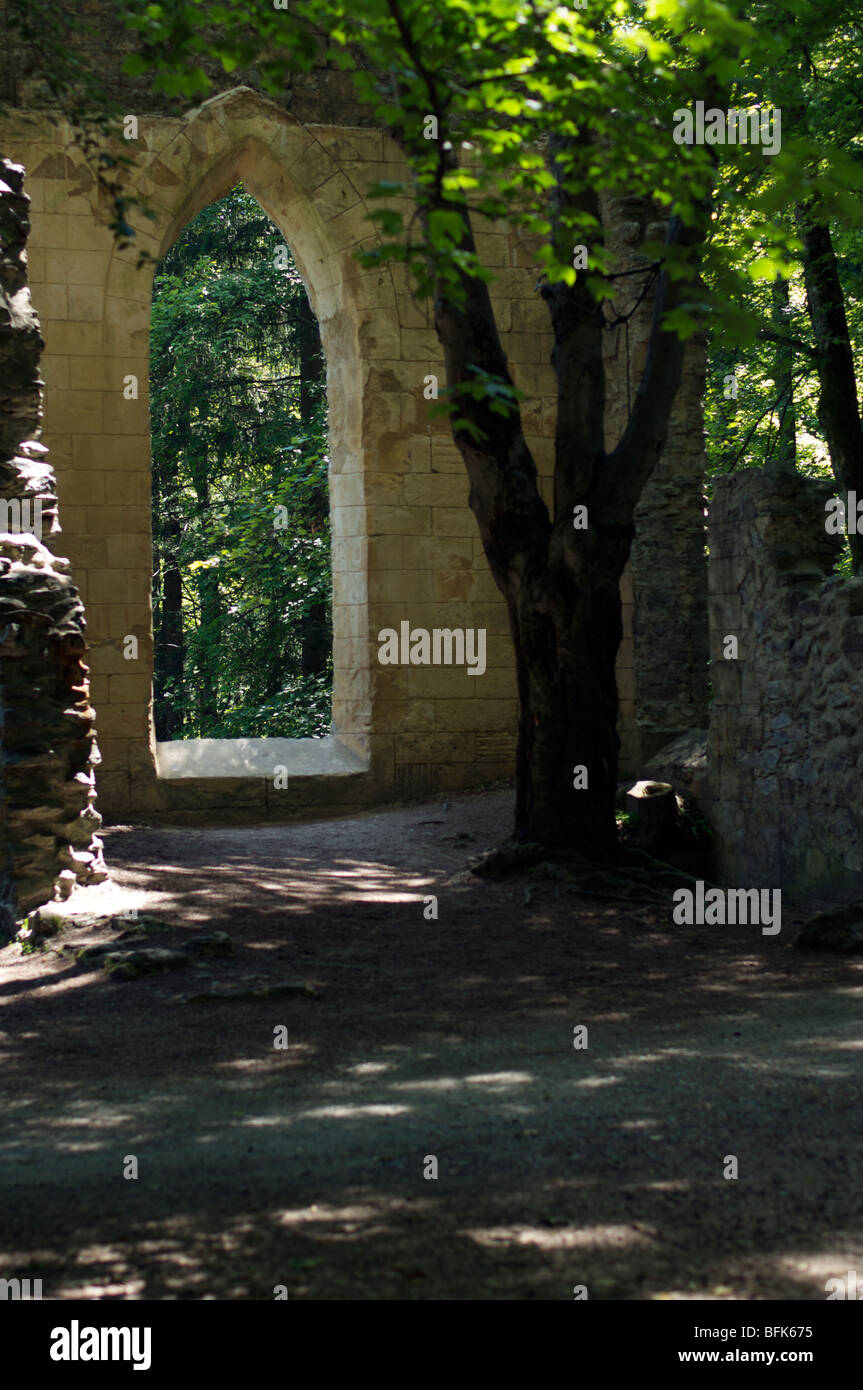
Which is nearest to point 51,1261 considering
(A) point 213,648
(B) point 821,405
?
(B) point 821,405

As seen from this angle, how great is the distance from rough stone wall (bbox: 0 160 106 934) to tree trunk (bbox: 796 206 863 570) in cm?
790

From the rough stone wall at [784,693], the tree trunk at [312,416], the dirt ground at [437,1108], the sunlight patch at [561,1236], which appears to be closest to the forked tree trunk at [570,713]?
the dirt ground at [437,1108]

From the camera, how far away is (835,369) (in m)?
12.5

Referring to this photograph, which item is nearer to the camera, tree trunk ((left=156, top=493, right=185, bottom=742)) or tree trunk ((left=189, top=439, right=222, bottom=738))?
tree trunk ((left=189, top=439, right=222, bottom=738))

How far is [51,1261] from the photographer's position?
2.94 metres

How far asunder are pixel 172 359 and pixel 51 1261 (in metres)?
17.6

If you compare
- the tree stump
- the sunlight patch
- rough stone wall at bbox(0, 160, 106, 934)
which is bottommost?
the sunlight patch

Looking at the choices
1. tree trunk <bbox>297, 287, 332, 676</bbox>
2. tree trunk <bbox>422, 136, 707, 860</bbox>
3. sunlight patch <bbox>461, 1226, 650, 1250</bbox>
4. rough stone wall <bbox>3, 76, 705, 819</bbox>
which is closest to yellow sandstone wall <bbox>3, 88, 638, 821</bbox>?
rough stone wall <bbox>3, 76, 705, 819</bbox>

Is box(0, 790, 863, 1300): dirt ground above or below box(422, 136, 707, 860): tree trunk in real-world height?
below

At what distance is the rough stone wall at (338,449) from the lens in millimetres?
11031

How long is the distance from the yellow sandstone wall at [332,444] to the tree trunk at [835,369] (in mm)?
2425

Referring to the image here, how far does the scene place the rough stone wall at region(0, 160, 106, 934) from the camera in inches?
270

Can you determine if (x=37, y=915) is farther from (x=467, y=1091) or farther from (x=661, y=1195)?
(x=661, y=1195)

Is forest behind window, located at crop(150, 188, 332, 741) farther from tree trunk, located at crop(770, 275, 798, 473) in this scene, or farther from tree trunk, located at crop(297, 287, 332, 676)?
tree trunk, located at crop(770, 275, 798, 473)
